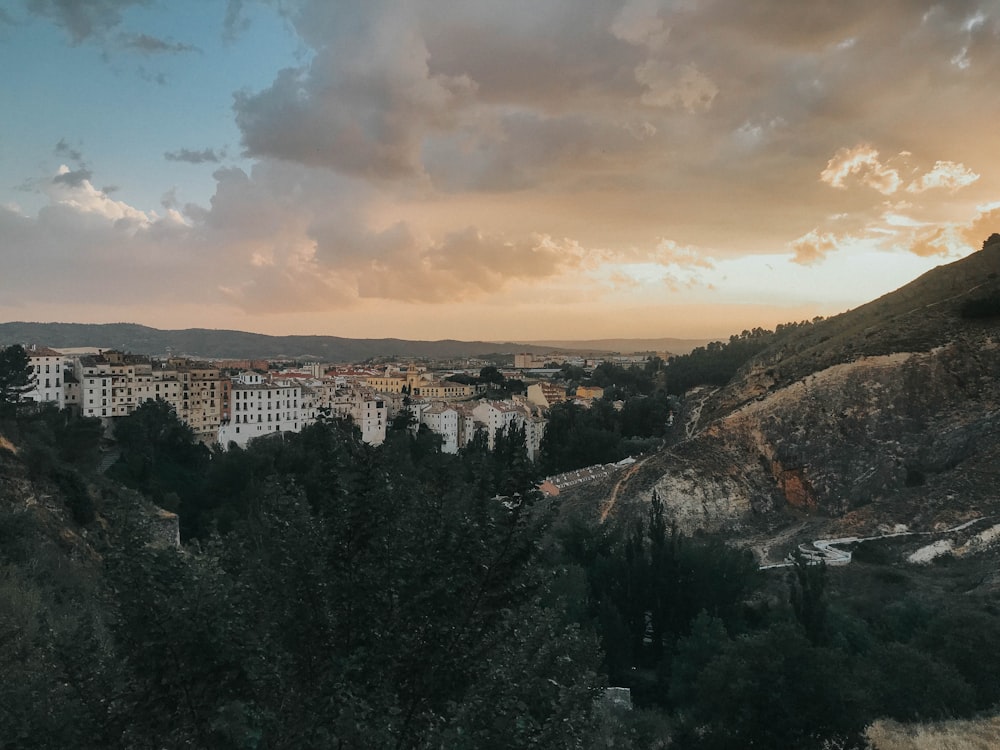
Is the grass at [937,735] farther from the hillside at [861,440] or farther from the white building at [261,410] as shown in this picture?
the white building at [261,410]

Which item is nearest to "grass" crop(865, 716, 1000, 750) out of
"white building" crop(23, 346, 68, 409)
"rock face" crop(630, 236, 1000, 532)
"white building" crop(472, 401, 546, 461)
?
"rock face" crop(630, 236, 1000, 532)

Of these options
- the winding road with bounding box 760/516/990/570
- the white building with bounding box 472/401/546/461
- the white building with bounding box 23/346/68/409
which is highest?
the white building with bounding box 23/346/68/409

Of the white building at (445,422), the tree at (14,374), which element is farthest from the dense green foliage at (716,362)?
the tree at (14,374)

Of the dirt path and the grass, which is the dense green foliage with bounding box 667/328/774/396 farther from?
the grass

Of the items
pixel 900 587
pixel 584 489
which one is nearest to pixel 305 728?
pixel 900 587

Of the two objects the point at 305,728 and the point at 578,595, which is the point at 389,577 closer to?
the point at 305,728

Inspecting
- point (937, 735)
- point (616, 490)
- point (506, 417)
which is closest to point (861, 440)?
point (616, 490)

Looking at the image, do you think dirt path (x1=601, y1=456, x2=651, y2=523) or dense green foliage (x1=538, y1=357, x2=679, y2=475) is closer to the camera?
dirt path (x1=601, y1=456, x2=651, y2=523)
